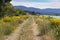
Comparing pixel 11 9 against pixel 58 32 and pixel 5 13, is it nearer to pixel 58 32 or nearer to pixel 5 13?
pixel 5 13

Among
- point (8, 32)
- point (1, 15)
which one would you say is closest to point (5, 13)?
point (1, 15)

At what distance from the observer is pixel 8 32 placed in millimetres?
14461

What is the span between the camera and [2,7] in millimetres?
31297

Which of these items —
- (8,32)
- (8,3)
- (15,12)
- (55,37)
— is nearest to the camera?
(55,37)

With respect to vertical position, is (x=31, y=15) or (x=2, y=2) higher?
(x=2, y=2)

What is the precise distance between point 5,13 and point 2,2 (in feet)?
5.30

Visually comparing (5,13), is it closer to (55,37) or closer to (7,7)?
(7,7)

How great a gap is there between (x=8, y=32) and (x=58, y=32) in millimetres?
5161

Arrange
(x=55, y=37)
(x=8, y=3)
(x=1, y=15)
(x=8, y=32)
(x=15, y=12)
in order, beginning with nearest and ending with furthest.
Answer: (x=55, y=37), (x=8, y=32), (x=1, y=15), (x=8, y=3), (x=15, y=12)

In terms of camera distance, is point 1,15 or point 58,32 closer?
point 58,32

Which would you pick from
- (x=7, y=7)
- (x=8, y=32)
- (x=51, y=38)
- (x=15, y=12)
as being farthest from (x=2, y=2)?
(x=51, y=38)

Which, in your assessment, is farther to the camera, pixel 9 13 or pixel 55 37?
pixel 9 13

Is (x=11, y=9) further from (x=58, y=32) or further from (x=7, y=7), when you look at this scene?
(x=58, y=32)

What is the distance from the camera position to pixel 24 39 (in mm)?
9969
